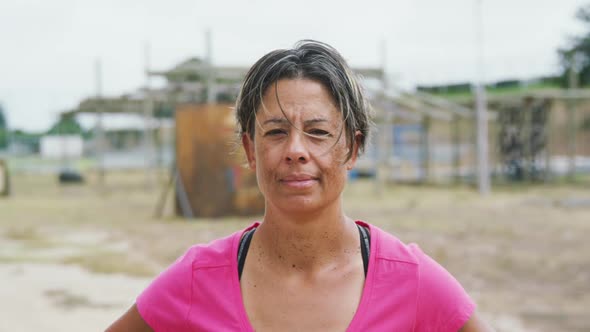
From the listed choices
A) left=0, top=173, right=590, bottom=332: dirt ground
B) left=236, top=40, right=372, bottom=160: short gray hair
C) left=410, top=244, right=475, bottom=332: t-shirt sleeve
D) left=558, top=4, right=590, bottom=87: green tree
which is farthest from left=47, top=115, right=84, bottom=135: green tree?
left=410, top=244, right=475, bottom=332: t-shirt sleeve

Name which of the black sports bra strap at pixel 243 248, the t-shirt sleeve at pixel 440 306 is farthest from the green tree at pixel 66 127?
the t-shirt sleeve at pixel 440 306

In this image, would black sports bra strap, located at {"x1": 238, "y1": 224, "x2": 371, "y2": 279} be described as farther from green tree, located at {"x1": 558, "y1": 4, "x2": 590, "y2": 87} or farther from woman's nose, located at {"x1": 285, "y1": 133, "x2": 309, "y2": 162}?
green tree, located at {"x1": 558, "y1": 4, "x2": 590, "y2": 87}

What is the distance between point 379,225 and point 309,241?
906 cm

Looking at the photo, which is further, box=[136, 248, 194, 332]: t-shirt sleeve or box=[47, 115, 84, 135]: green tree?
box=[47, 115, 84, 135]: green tree

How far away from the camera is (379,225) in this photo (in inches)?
414

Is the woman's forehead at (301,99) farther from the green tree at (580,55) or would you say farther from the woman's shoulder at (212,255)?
the green tree at (580,55)

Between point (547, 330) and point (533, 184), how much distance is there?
52.3 ft

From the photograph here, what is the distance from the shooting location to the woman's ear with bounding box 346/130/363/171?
1.58 meters

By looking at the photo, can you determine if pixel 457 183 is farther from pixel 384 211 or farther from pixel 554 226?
pixel 554 226

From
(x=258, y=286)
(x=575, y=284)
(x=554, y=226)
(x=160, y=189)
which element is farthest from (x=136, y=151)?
(x=258, y=286)

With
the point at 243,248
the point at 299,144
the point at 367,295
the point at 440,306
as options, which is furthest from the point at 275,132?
the point at 440,306

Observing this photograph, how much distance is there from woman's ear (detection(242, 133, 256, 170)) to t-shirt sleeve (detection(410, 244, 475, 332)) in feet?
1.61

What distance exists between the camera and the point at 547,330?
5.01 m

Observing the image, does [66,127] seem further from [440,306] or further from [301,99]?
[440,306]
